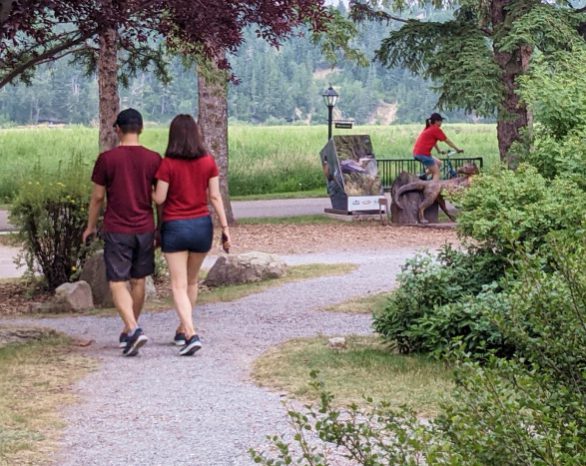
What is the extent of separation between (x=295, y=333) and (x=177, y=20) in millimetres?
2837

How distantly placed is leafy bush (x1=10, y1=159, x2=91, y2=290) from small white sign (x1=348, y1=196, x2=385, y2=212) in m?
10.2

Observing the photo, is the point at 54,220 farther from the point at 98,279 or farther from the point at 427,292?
the point at 427,292

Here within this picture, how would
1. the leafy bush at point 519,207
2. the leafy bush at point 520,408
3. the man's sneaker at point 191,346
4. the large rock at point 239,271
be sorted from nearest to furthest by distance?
the leafy bush at point 520,408
the leafy bush at point 519,207
the man's sneaker at point 191,346
the large rock at point 239,271

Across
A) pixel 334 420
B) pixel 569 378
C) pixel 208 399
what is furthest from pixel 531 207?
pixel 334 420

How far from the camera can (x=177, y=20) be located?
35.2ft

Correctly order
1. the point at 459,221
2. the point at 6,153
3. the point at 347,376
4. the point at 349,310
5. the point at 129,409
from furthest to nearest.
A: the point at 6,153, the point at 349,310, the point at 459,221, the point at 347,376, the point at 129,409

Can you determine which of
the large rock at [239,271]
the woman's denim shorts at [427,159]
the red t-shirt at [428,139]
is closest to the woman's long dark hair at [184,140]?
the large rock at [239,271]

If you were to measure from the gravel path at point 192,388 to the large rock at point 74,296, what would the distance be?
2.42 feet

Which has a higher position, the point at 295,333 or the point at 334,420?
the point at 334,420

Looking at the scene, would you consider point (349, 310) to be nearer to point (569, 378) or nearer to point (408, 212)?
point (569, 378)

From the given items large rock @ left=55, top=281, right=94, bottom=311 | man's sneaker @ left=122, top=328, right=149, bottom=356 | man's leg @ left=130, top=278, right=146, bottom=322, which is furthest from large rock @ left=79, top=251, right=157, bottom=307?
man's sneaker @ left=122, top=328, right=149, bottom=356

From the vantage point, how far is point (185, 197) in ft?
31.1

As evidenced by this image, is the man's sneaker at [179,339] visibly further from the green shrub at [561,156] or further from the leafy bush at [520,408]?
the leafy bush at [520,408]

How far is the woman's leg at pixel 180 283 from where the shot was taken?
9.58 meters
